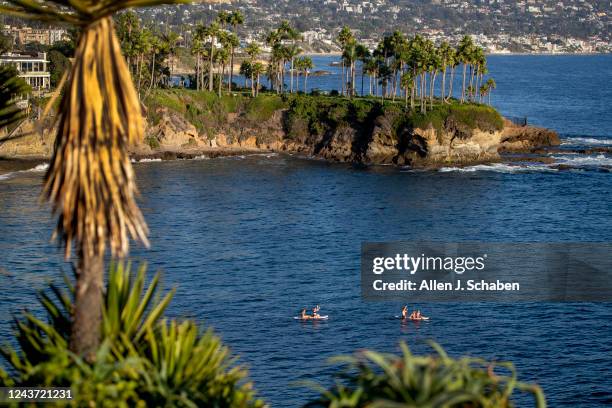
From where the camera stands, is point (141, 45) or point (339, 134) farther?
point (141, 45)

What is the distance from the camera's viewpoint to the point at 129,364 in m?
12.0

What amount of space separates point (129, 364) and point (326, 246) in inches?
2459

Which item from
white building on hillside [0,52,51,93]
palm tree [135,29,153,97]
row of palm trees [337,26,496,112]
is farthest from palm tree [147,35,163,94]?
row of palm trees [337,26,496,112]

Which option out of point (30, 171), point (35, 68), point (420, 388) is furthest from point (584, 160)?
point (420, 388)

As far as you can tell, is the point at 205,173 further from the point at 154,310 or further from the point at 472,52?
the point at 154,310

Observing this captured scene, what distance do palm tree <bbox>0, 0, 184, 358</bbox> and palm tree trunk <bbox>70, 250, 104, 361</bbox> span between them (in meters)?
0.10

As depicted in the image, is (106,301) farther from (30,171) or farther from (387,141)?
(387,141)

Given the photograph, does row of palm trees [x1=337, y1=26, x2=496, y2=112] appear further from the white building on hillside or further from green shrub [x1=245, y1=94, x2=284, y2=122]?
the white building on hillside

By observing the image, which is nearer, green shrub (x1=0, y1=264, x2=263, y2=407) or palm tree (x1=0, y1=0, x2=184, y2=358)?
green shrub (x1=0, y1=264, x2=263, y2=407)

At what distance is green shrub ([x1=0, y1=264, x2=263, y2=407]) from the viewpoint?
11656 mm

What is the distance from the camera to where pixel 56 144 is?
1233 cm

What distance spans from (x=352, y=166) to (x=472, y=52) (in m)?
33.2

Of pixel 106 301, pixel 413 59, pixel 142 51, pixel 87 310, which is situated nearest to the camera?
pixel 87 310

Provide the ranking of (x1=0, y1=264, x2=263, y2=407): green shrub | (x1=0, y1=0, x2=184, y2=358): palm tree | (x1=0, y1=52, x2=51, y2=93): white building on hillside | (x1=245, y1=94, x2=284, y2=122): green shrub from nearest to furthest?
(x1=0, y1=264, x2=263, y2=407): green shrub, (x1=0, y1=0, x2=184, y2=358): palm tree, (x1=0, y1=52, x2=51, y2=93): white building on hillside, (x1=245, y1=94, x2=284, y2=122): green shrub
